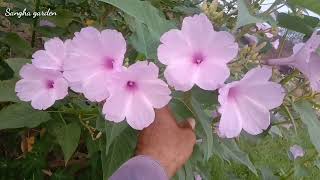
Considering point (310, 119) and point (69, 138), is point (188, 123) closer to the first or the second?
point (310, 119)

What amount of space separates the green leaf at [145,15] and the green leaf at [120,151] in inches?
7.3

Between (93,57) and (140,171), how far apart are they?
173 millimetres

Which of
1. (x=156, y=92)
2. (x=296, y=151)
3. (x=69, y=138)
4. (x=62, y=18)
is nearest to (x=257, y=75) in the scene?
(x=156, y=92)

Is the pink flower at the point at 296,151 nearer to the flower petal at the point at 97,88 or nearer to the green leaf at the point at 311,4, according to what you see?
the green leaf at the point at 311,4

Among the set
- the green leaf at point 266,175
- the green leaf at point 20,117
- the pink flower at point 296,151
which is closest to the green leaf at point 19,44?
the green leaf at point 20,117

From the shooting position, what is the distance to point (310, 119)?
2.95ft

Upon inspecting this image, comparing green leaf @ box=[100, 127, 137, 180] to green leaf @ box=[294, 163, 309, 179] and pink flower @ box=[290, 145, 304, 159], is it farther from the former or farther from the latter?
pink flower @ box=[290, 145, 304, 159]

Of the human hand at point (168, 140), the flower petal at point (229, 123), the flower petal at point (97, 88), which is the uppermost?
the flower petal at point (97, 88)

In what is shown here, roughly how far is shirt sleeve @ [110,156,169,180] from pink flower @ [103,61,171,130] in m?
0.05

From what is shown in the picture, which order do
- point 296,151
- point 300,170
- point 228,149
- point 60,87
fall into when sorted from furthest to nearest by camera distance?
1. point 296,151
2. point 300,170
3. point 228,149
4. point 60,87

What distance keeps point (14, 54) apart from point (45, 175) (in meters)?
0.36

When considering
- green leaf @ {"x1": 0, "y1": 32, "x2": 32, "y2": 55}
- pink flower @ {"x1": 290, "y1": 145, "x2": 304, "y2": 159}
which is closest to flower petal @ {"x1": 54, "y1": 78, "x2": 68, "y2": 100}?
green leaf @ {"x1": 0, "y1": 32, "x2": 32, "y2": 55}

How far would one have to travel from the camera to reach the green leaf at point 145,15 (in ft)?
2.51

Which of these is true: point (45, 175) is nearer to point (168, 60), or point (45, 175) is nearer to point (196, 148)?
point (196, 148)
